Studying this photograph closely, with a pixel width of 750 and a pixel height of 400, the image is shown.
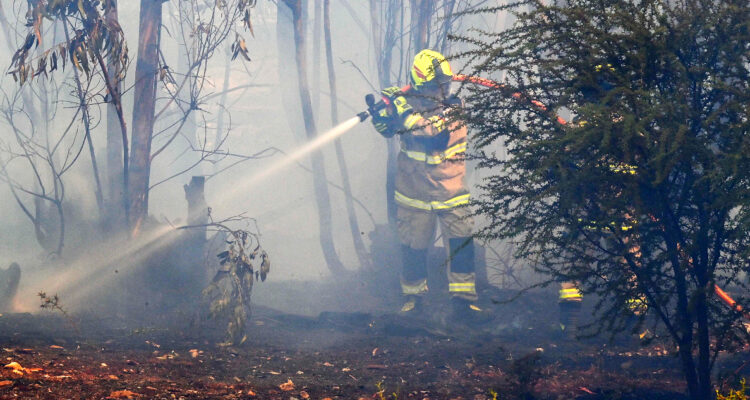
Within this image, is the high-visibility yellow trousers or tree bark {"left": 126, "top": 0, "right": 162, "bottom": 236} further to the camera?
the high-visibility yellow trousers

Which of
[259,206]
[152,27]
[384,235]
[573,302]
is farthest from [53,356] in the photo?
[259,206]

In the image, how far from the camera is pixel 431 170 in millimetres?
7941

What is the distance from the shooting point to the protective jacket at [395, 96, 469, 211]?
788cm

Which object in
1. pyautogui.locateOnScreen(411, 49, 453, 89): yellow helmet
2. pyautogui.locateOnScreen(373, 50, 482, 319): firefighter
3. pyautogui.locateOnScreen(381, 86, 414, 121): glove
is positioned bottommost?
pyautogui.locateOnScreen(373, 50, 482, 319): firefighter

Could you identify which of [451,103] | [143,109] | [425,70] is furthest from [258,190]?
[425,70]

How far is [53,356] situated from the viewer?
4.49m

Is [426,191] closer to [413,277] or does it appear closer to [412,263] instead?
[412,263]

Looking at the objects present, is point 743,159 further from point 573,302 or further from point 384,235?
point 384,235

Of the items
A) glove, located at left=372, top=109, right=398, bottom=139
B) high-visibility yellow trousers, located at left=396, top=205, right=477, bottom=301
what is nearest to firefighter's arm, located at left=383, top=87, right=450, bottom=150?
glove, located at left=372, top=109, right=398, bottom=139

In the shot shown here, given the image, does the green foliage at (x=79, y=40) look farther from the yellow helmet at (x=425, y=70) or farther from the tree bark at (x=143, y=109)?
the yellow helmet at (x=425, y=70)

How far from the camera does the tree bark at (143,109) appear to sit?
299 inches

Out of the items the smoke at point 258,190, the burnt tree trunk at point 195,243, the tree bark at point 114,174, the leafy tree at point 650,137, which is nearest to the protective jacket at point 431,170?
the smoke at point 258,190

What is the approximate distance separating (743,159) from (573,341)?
12.3ft

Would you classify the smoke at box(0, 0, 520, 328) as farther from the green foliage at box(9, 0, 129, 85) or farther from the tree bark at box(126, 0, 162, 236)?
the green foliage at box(9, 0, 129, 85)
